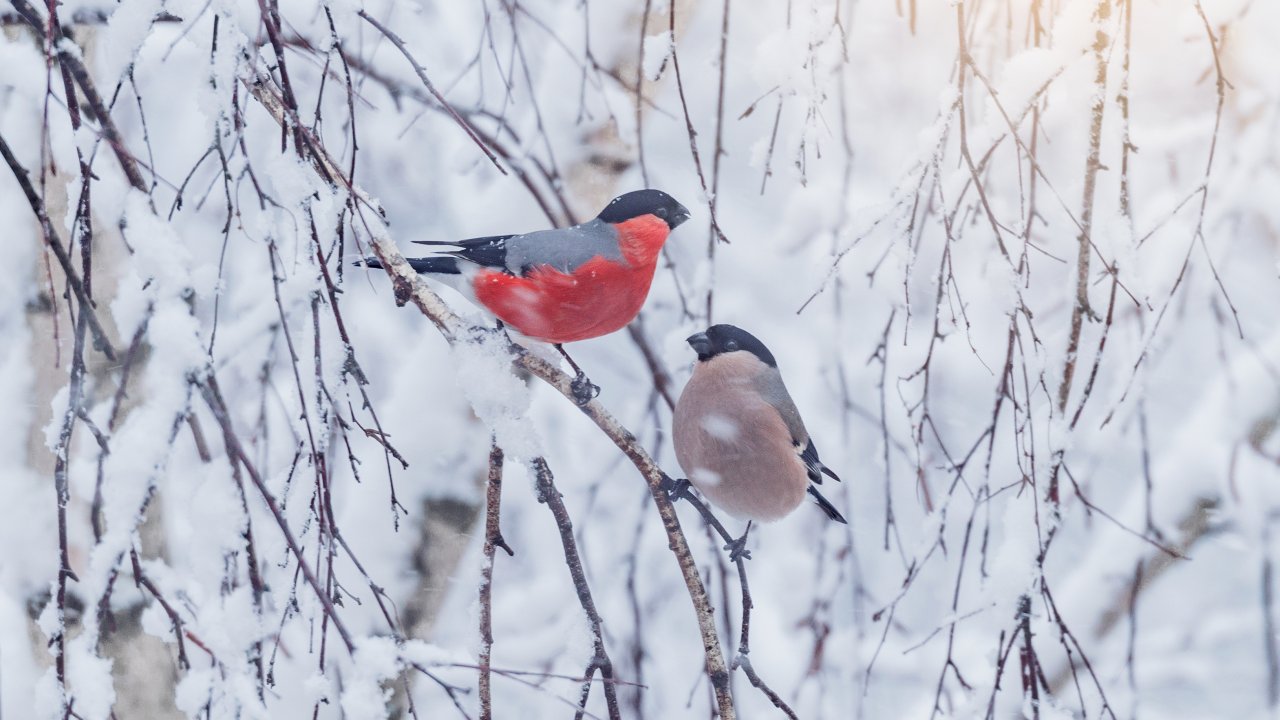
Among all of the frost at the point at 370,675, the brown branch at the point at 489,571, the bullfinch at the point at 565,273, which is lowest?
the frost at the point at 370,675

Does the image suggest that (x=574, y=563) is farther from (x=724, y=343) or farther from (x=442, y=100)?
(x=724, y=343)

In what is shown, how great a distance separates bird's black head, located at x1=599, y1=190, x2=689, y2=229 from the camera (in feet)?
4.10

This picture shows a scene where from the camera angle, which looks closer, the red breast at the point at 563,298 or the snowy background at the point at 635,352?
the snowy background at the point at 635,352

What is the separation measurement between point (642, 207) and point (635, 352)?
82cm

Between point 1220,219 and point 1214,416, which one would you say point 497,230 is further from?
point 1214,416

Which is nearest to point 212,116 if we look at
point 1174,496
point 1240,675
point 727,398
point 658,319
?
point 727,398

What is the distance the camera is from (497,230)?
168 cm

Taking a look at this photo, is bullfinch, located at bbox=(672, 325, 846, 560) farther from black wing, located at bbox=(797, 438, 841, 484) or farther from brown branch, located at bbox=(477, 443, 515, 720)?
brown branch, located at bbox=(477, 443, 515, 720)

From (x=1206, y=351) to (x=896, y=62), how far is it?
907 millimetres

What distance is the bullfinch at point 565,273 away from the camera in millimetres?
1164

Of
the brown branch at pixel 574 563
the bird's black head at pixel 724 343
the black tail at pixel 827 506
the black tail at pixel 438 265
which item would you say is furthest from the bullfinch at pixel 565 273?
the black tail at pixel 827 506

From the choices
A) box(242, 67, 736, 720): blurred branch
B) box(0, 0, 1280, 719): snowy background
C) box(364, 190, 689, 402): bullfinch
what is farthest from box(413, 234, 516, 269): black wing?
box(242, 67, 736, 720): blurred branch

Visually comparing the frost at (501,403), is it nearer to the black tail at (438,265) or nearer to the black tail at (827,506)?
the black tail at (438,265)

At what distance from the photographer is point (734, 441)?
4.33 ft
